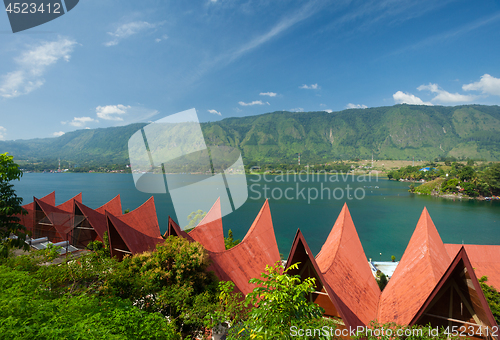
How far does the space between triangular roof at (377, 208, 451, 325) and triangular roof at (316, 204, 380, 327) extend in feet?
1.63

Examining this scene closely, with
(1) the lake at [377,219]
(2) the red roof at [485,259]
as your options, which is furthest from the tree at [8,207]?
(1) the lake at [377,219]

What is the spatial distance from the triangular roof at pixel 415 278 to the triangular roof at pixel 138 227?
9885 millimetres

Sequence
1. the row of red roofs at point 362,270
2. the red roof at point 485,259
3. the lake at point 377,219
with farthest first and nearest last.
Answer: the lake at point 377,219 < the red roof at point 485,259 < the row of red roofs at point 362,270

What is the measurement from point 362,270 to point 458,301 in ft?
11.7

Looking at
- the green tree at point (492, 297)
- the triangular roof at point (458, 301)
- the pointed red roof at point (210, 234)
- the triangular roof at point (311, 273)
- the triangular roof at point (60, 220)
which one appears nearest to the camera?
the triangular roof at point (458, 301)

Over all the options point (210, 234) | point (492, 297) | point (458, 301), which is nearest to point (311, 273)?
point (458, 301)

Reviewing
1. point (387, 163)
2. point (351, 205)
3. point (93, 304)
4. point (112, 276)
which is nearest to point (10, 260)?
point (112, 276)

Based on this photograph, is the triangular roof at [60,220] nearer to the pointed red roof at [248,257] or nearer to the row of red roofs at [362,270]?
the row of red roofs at [362,270]

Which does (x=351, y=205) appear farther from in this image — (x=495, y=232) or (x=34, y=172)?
(x=34, y=172)

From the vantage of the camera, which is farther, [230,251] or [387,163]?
[387,163]

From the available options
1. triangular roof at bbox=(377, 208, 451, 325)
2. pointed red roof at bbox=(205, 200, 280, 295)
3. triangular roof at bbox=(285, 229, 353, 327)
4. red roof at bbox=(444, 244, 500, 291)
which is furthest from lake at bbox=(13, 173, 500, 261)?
triangular roof at bbox=(285, 229, 353, 327)

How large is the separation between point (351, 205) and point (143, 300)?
58.5 meters

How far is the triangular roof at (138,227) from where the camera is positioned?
34.7ft

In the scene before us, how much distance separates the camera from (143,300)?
760 centimetres
